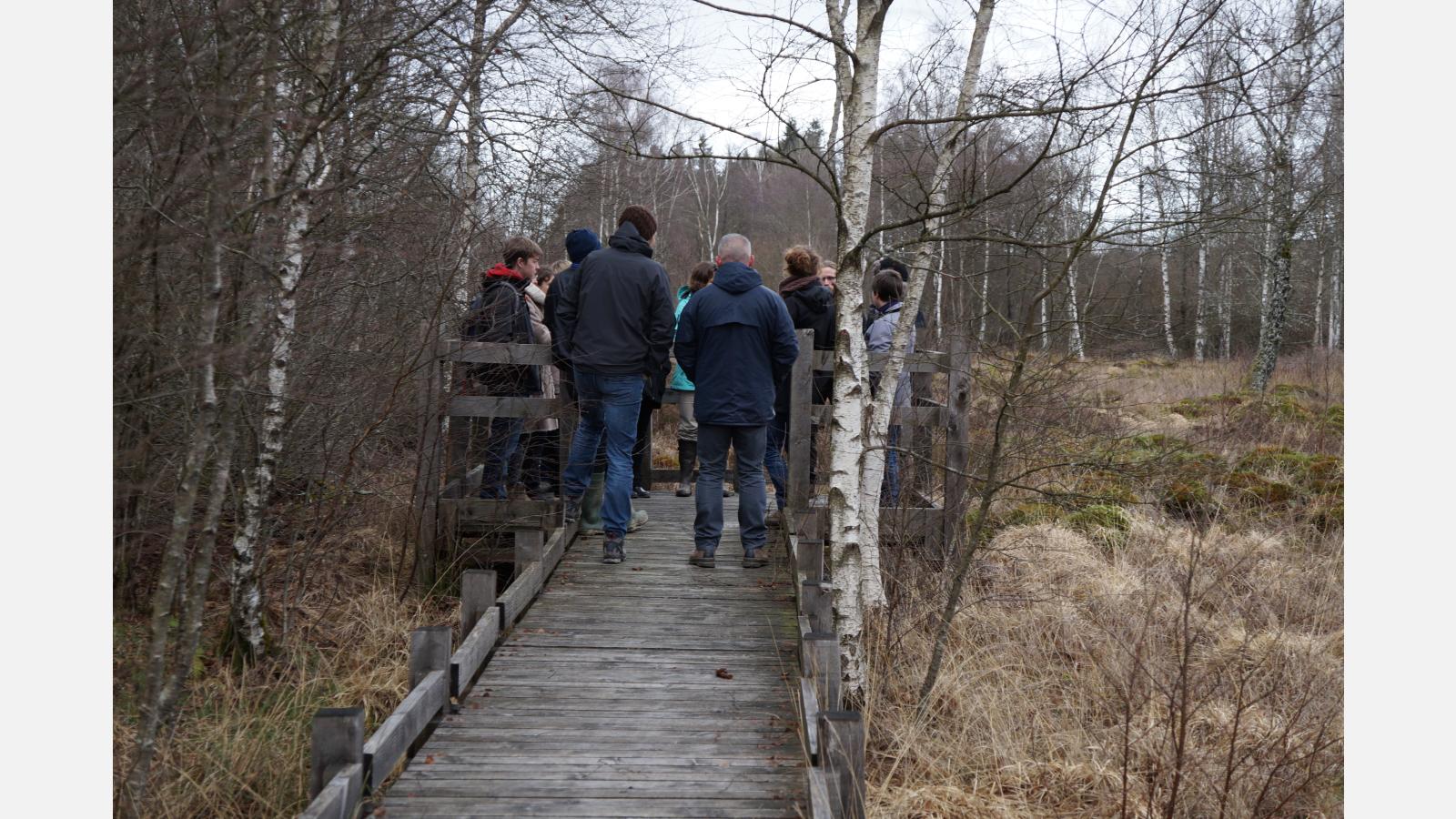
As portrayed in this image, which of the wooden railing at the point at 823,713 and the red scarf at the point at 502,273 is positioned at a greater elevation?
the red scarf at the point at 502,273

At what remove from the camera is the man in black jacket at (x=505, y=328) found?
22.4ft

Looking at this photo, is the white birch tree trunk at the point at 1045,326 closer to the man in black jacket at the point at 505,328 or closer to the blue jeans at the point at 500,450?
the man in black jacket at the point at 505,328

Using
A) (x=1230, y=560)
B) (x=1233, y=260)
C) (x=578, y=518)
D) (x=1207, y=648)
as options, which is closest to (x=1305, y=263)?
(x=1233, y=260)

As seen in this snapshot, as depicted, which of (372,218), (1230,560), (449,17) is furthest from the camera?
(1230,560)

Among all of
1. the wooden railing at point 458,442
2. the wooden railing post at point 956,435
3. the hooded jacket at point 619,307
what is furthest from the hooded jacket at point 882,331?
the wooden railing at point 458,442

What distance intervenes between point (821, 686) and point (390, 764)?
1.78m

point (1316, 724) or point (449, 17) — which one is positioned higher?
point (449, 17)

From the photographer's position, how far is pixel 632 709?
464cm

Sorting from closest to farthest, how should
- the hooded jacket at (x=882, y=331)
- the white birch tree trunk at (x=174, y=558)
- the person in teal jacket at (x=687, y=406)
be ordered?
1. the white birch tree trunk at (x=174, y=558)
2. the hooded jacket at (x=882, y=331)
3. the person in teal jacket at (x=687, y=406)

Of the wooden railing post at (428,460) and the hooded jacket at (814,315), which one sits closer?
the wooden railing post at (428,460)

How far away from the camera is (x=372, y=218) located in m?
5.92

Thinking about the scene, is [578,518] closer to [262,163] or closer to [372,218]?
[372,218]

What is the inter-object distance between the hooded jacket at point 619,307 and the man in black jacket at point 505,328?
720 mm

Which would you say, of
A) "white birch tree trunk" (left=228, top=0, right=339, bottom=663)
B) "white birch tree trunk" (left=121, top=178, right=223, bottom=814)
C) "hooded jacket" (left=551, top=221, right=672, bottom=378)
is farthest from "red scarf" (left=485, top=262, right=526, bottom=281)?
"white birch tree trunk" (left=121, top=178, right=223, bottom=814)
